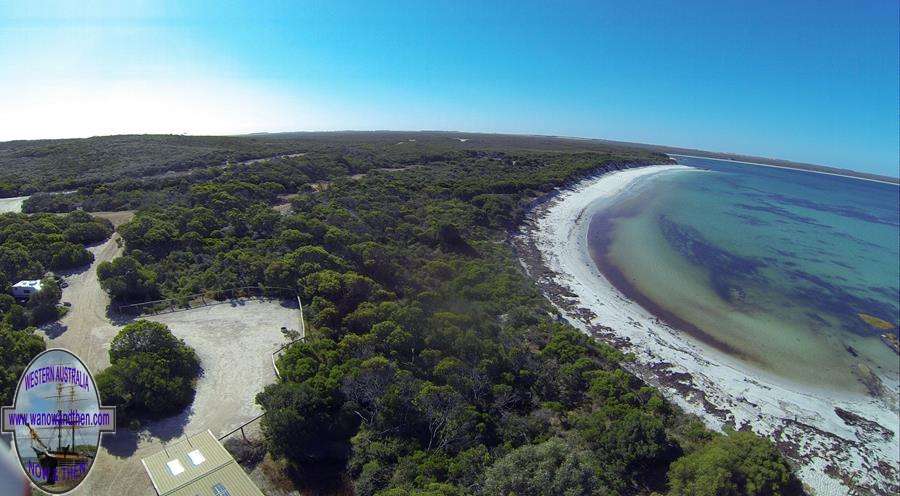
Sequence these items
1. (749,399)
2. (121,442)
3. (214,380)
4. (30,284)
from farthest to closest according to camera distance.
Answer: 1. (749,399)
2. (30,284)
3. (214,380)
4. (121,442)

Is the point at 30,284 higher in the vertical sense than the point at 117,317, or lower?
higher

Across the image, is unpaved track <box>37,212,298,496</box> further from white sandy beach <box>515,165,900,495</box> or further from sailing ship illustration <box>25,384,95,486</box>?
white sandy beach <box>515,165,900,495</box>

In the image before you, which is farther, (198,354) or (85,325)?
(85,325)

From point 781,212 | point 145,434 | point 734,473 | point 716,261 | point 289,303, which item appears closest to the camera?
point 734,473

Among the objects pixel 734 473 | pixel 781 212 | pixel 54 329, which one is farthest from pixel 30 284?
pixel 781 212

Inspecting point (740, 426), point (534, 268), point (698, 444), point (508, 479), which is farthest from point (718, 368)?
point (508, 479)

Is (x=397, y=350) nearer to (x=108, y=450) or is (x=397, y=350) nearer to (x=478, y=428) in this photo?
(x=478, y=428)

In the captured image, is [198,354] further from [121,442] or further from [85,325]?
[85,325]
